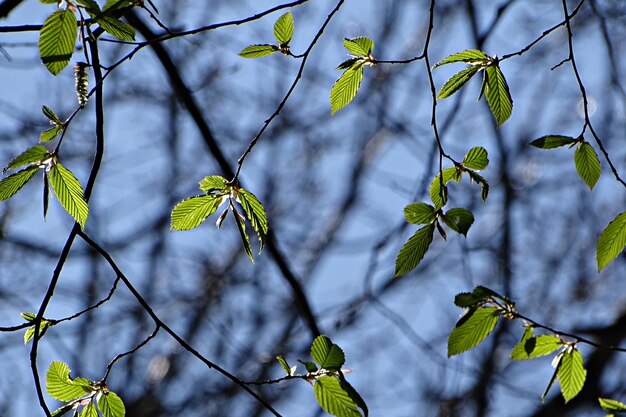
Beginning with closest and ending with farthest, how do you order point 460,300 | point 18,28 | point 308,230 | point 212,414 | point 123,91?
point 18,28 < point 460,300 < point 212,414 < point 123,91 < point 308,230

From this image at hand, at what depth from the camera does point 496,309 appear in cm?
127

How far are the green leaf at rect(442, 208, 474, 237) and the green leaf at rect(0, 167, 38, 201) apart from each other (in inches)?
24.5

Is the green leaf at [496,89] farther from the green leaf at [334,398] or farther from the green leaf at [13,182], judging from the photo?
the green leaf at [13,182]

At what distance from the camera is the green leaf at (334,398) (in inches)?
45.3

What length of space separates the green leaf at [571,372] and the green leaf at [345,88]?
0.55m

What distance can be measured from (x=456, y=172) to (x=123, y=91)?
5449 millimetres

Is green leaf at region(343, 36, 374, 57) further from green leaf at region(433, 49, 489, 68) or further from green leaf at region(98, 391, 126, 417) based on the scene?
green leaf at region(98, 391, 126, 417)

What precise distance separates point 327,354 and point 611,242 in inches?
18.6

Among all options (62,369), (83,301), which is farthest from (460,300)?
(83,301)

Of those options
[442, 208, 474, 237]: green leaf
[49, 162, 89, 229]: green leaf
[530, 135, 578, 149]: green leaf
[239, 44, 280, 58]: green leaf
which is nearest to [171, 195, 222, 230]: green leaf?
[49, 162, 89, 229]: green leaf

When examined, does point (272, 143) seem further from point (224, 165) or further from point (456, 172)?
point (456, 172)

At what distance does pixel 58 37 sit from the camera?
1023 mm

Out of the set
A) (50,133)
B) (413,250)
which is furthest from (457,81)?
(50,133)

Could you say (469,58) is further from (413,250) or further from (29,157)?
(29,157)
